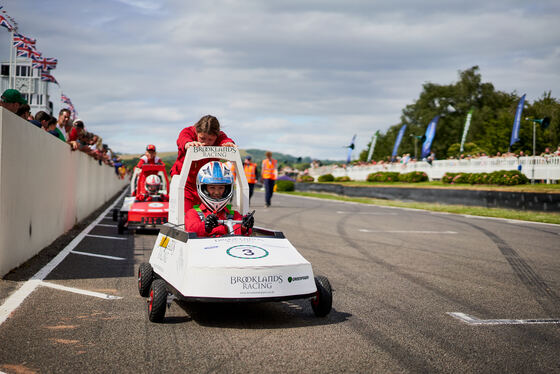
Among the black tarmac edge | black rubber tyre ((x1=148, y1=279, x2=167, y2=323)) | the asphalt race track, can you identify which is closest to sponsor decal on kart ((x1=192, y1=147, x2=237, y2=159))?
the asphalt race track

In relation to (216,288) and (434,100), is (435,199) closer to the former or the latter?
(216,288)

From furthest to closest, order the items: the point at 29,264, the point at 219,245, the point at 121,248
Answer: the point at 121,248
the point at 29,264
the point at 219,245

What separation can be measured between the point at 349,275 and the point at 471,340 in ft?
9.64

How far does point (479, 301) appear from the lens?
586 centimetres

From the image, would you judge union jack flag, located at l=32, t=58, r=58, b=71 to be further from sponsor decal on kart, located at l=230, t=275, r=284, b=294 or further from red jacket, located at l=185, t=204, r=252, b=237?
sponsor decal on kart, located at l=230, t=275, r=284, b=294

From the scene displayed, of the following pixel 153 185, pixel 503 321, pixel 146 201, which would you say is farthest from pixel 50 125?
pixel 503 321

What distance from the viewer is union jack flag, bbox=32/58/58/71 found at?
21.6 meters

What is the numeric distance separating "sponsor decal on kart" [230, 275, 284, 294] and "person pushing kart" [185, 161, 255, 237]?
1034mm

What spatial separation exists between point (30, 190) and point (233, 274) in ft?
15.1

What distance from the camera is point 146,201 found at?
41.2ft

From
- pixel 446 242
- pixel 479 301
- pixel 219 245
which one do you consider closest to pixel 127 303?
pixel 219 245

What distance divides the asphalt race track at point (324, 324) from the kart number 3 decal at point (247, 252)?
57 cm

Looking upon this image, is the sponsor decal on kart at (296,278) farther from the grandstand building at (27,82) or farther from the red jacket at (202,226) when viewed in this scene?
the grandstand building at (27,82)

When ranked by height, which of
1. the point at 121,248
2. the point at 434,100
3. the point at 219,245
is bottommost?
the point at 121,248
